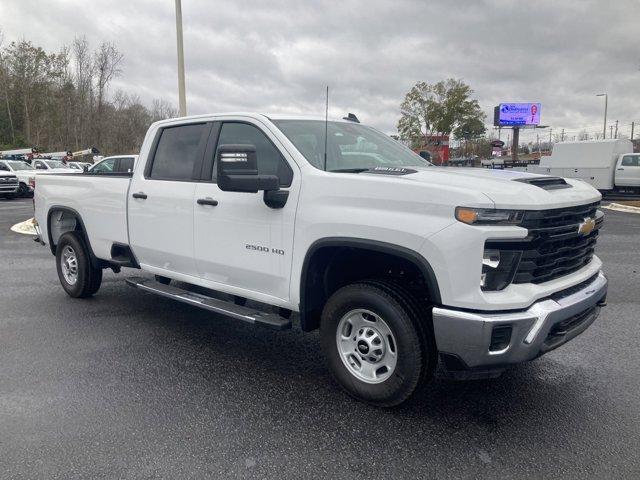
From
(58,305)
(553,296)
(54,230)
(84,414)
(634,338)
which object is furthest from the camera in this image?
(54,230)

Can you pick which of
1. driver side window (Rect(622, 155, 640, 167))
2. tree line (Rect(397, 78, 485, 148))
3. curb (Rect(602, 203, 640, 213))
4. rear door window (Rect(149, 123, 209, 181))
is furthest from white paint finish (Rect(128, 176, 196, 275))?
tree line (Rect(397, 78, 485, 148))

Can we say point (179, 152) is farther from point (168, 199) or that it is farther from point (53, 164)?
point (53, 164)

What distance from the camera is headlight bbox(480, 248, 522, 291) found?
3.00 m

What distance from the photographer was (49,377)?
4156 mm

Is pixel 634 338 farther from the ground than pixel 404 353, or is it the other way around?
pixel 404 353

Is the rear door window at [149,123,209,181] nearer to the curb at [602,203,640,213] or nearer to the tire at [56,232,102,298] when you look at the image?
the tire at [56,232,102,298]

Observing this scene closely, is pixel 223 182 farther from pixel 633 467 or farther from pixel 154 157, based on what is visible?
pixel 633 467

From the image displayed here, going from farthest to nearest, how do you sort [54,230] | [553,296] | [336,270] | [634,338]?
1. [54,230]
2. [634,338]
3. [336,270]
4. [553,296]

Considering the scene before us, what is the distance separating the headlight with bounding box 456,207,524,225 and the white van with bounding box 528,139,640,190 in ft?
72.2

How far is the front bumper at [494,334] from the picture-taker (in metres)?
2.98

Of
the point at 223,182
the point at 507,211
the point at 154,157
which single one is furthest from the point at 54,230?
the point at 507,211

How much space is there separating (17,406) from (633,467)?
3.86m

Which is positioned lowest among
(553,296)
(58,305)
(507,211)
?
(58,305)

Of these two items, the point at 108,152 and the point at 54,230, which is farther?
the point at 108,152
